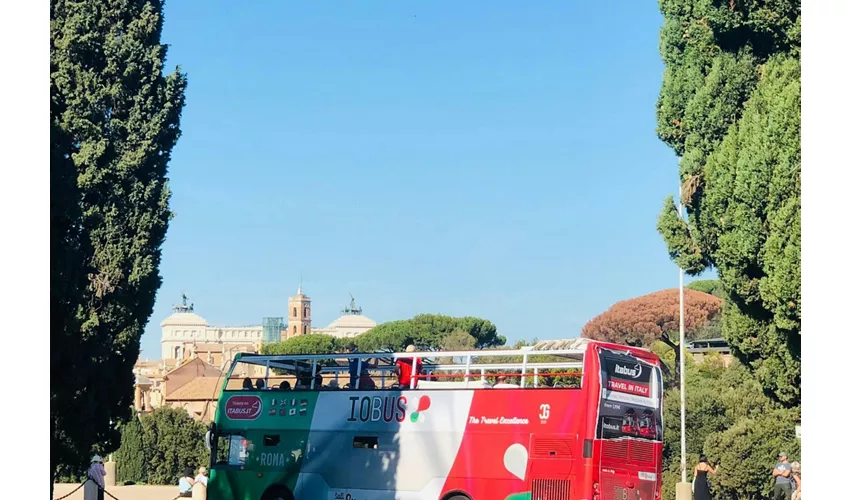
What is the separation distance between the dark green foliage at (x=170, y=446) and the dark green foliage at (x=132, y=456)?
0.60 meters

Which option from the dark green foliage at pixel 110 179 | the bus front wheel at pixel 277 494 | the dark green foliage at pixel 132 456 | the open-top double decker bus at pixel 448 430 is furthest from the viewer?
the dark green foliage at pixel 132 456

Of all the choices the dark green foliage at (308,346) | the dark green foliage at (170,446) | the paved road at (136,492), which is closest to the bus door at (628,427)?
the paved road at (136,492)

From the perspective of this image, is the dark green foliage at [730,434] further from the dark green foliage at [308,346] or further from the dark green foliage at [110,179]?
the dark green foliage at [308,346]

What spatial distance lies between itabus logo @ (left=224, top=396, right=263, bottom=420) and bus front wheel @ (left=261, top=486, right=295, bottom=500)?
4.73 ft

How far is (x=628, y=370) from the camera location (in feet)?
61.0

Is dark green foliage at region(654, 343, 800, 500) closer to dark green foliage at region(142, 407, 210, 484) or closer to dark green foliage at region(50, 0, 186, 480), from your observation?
Answer: dark green foliage at region(50, 0, 186, 480)

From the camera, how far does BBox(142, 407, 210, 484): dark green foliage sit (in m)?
56.9

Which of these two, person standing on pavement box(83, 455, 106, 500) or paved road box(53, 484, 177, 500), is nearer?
person standing on pavement box(83, 455, 106, 500)

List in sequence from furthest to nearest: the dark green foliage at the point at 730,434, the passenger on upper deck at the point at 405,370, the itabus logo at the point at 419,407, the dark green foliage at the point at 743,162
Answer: the dark green foliage at the point at 730,434 → the passenger on upper deck at the point at 405,370 → the itabus logo at the point at 419,407 → the dark green foliage at the point at 743,162

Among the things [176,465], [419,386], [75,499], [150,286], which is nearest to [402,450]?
[419,386]

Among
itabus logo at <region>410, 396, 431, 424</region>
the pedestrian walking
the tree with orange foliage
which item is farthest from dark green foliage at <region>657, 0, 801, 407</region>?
the tree with orange foliage

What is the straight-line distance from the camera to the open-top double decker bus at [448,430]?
18.2 meters

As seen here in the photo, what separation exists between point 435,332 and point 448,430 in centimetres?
8138
